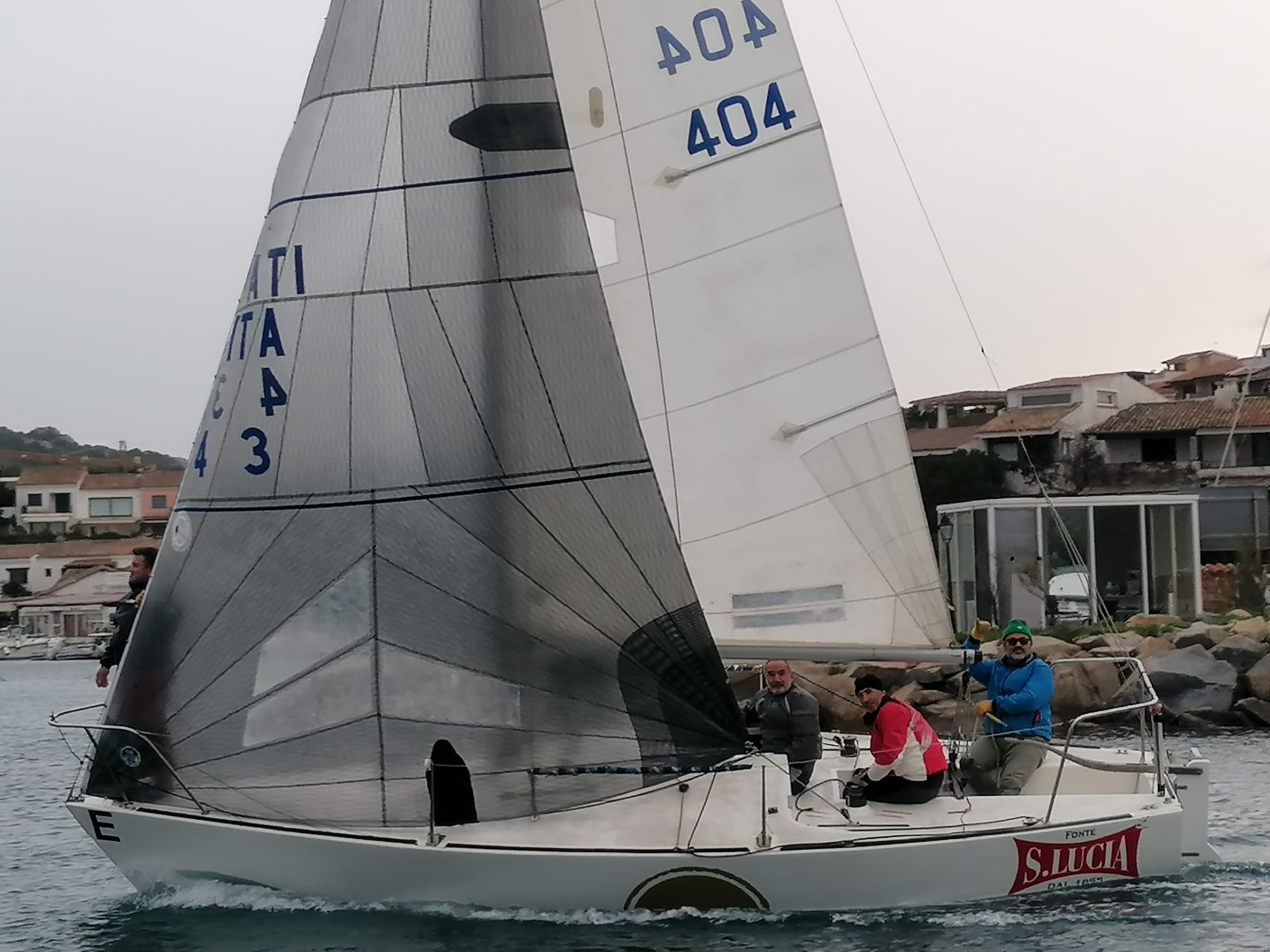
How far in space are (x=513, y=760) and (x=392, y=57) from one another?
4062 millimetres

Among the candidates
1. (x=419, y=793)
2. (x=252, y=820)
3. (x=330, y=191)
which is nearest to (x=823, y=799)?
(x=419, y=793)

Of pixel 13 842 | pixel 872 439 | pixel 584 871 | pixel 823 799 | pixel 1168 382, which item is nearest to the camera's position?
pixel 584 871

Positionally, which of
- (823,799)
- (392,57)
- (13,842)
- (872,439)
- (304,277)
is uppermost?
(392,57)

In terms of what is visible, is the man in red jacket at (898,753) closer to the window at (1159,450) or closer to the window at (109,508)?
the window at (1159,450)

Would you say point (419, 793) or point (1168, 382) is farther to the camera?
point (1168, 382)

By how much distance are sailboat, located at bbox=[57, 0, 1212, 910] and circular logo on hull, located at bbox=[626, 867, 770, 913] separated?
0.02 metres

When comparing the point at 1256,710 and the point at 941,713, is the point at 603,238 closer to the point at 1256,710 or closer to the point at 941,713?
the point at 941,713

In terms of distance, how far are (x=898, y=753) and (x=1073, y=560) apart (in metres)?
16.8

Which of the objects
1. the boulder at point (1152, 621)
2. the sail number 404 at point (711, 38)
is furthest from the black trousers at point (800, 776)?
the boulder at point (1152, 621)

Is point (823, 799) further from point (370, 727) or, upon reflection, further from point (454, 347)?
point (454, 347)

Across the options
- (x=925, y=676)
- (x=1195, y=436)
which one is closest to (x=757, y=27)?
(x=925, y=676)

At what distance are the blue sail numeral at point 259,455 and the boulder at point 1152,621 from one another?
1645cm

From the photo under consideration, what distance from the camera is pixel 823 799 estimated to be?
8.55 metres

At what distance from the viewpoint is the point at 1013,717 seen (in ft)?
31.3
